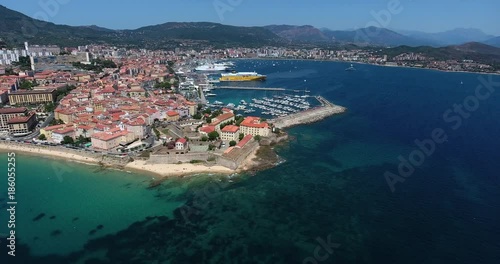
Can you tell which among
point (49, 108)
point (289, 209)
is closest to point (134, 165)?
point (289, 209)

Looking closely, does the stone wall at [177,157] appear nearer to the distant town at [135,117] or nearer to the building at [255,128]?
the distant town at [135,117]

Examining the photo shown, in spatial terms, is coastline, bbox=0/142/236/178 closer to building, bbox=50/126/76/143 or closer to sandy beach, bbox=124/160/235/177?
sandy beach, bbox=124/160/235/177

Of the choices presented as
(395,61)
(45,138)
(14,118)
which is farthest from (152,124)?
(395,61)

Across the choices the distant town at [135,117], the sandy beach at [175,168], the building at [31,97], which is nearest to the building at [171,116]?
the distant town at [135,117]

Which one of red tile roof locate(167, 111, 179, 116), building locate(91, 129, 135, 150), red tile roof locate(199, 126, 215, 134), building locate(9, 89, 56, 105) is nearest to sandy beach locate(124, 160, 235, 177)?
building locate(91, 129, 135, 150)

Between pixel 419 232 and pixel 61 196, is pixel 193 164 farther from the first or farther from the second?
pixel 419 232

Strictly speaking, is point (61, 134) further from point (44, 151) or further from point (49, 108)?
point (49, 108)
